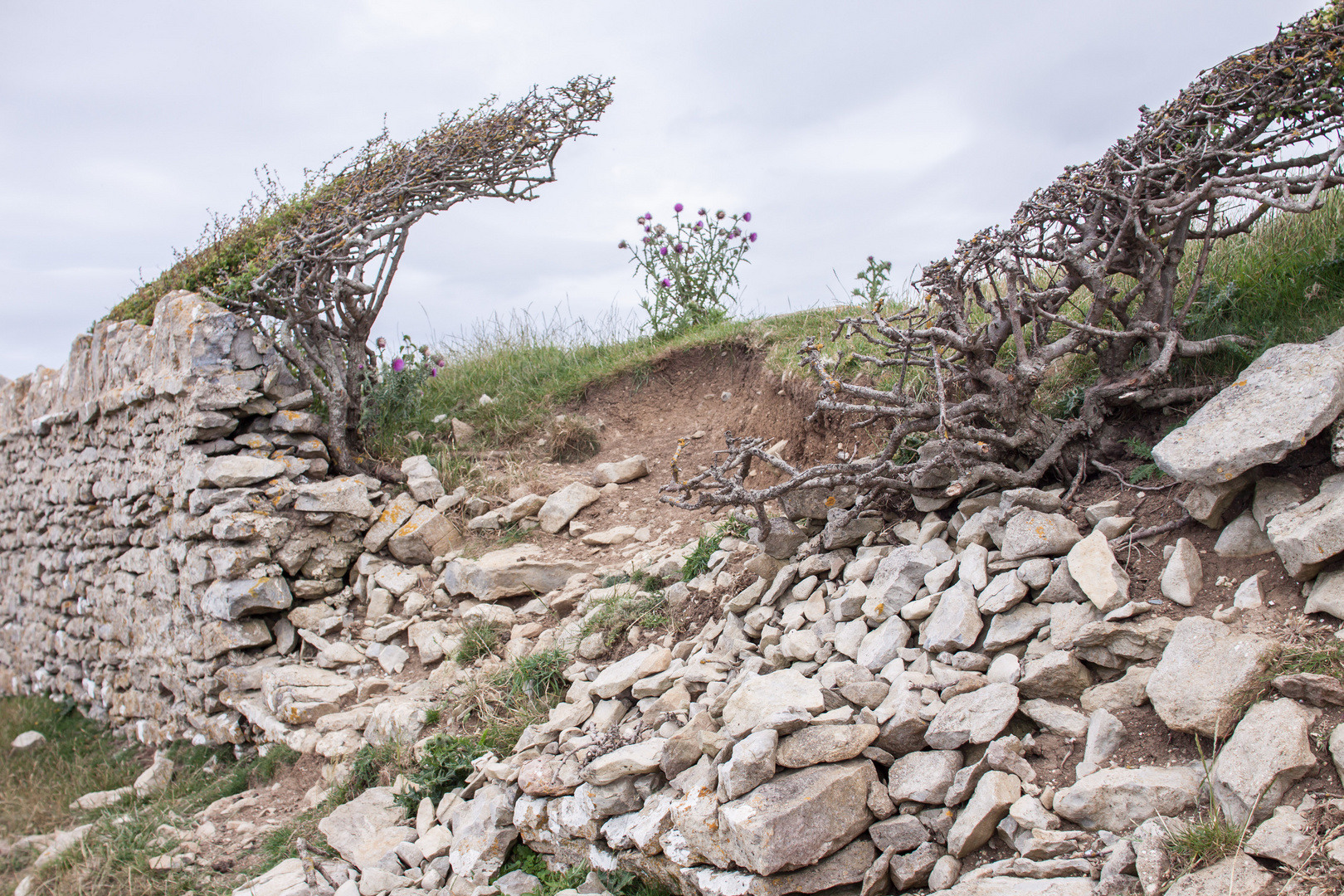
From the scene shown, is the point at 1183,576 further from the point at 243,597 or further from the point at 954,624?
the point at 243,597

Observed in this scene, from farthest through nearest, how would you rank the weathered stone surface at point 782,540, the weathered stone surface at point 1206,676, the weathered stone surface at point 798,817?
the weathered stone surface at point 782,540
the weathered stone surface at point 798,817
the weathered stone surface at point 1206,676

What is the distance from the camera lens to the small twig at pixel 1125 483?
10.0 ft

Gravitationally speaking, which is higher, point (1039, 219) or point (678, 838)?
point (1039, 219)

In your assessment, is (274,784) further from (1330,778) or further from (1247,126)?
(1247,126)

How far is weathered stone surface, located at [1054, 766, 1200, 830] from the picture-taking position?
2.11 metres

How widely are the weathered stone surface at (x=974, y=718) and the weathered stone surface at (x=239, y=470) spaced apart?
17.3 ft

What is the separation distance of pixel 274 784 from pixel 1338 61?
6.48 metres

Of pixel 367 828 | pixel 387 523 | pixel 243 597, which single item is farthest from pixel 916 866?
pixel 243 597

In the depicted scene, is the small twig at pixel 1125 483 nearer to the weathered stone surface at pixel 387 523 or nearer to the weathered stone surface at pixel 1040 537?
the weathered stone surface at pixel 1040 537

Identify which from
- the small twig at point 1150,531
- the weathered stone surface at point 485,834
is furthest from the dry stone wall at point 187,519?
the small twig at point 1150,531

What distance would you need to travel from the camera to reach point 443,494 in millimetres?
6469

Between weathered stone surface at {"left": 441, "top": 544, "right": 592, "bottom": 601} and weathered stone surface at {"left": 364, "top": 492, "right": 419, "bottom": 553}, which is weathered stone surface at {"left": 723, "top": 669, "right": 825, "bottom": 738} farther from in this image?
weathered stone surface at {"left": 364, "top": 492, "right": 419, "bottom": 553}

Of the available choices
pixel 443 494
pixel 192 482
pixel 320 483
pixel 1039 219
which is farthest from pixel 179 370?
pixel 1039 219

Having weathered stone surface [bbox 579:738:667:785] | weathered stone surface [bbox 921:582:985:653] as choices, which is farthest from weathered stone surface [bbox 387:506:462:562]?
weathered stone surface [bbox 921:582:985:653]
